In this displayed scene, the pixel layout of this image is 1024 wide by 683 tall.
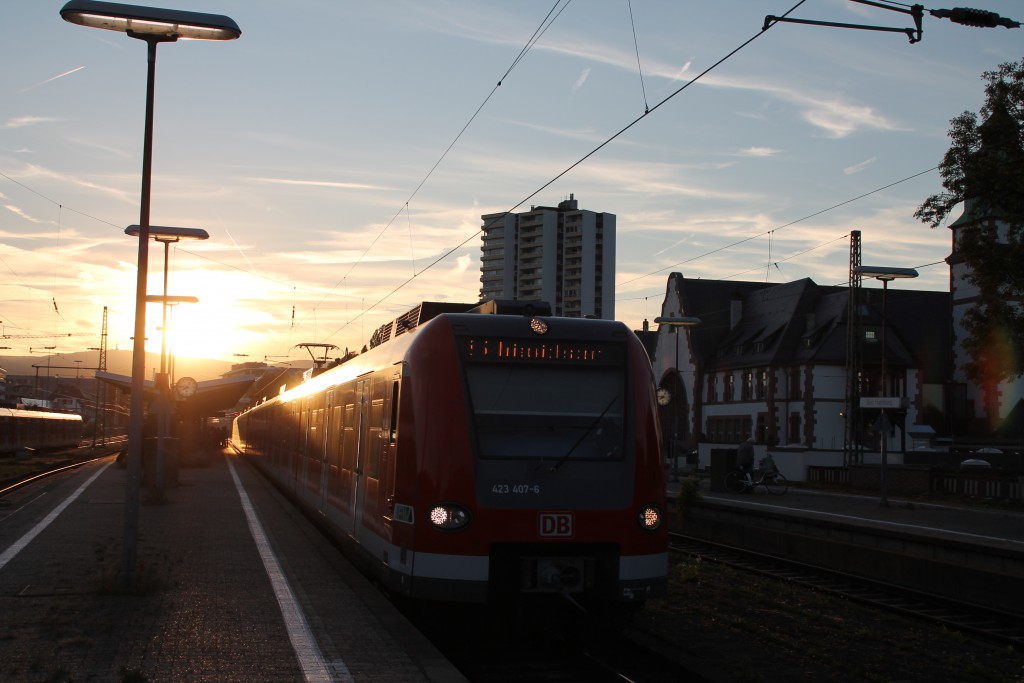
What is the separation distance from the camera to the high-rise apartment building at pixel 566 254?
15712 cm

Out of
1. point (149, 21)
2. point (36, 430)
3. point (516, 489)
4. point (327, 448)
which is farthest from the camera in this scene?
point (36, 430)

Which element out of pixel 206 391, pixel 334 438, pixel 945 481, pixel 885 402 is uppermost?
pixel 206 391

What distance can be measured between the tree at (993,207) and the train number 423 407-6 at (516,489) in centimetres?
1805

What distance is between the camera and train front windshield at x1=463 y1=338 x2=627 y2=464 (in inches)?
382

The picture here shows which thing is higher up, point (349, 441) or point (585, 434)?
point (585, 434)

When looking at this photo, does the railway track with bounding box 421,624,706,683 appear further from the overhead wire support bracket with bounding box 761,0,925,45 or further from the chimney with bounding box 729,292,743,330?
the chimney with bounding box 729,292,743,330

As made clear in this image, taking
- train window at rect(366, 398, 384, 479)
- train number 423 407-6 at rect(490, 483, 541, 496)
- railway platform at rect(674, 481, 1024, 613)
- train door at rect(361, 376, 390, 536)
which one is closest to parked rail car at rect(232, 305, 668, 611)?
train number 423 407-6 at rect(490, 483, 541, 496)

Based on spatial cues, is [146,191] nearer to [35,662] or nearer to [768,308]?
[35,662]

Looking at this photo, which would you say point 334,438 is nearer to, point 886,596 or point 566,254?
point 886,596

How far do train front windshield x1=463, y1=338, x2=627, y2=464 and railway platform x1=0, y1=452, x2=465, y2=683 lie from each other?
1.82 meters

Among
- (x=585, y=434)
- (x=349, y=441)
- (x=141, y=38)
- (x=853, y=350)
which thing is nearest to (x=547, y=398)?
(x=585, y=434)

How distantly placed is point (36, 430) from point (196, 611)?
54.1 m

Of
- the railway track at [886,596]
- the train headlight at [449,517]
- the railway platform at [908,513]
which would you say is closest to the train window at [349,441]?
the train headlight at [449,517]

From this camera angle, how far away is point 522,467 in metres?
9.53
